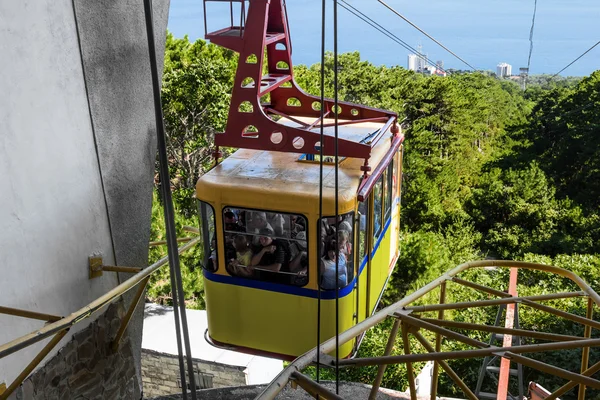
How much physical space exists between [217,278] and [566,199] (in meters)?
19.6

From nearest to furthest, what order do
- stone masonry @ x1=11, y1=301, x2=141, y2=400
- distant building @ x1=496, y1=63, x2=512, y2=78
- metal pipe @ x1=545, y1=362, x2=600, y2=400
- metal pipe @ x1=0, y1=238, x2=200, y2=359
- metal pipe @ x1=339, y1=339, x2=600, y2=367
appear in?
metal pipe @ x1=339, y1=339, x2=600, y2=367 < metal pipe @ x1=0, y1=238, x2=200, y2=359 < metal pipe @ x1=545, y1=362, x2=600, y2=400 < stone masonry @ x1=11, y1=301, x2=141, y2=400 < distant building @ x1=496, y1=63, x2=512, y2=78

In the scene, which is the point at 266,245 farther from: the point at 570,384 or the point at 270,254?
the point at 570,384

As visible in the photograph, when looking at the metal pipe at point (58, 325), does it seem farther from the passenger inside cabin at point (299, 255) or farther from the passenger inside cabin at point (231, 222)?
the passenger inside cabin at point (299, 255)

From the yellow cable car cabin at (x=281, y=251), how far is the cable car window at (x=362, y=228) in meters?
0.01

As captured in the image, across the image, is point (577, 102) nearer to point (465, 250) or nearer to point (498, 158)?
point (498, 158)

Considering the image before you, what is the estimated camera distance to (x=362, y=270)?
5.92m

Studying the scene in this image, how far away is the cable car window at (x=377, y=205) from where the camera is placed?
6195mm

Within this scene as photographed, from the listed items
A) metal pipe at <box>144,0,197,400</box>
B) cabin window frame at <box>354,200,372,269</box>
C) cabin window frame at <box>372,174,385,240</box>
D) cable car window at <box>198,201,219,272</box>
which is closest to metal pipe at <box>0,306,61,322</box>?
cable car window at <box>198,201,219,272</box>

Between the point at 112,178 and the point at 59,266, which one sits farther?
the point at 112,178

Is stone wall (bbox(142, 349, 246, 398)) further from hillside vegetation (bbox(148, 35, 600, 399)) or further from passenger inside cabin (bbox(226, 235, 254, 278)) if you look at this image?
passenger inside cabin (bbox(226, 235, 254, 278))

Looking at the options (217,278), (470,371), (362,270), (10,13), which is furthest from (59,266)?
(470,371)

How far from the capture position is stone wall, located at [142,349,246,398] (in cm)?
1024

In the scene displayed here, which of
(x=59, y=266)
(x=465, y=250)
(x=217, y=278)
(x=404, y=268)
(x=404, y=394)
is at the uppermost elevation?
(x=59, y=266)

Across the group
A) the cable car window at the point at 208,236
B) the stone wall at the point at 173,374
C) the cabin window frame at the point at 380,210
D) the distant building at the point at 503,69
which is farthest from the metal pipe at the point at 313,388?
the distant building at the point at 503,69
